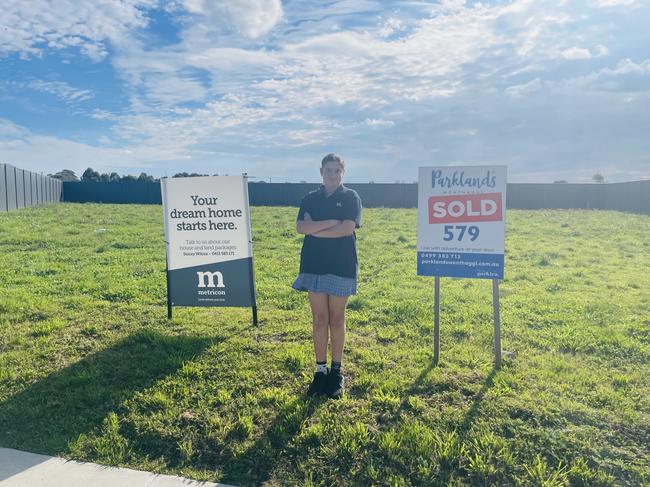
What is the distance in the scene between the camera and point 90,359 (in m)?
4.68

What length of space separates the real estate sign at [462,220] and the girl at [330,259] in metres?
0.91

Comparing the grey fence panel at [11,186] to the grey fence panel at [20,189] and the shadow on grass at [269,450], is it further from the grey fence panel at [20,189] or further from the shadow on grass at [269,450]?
the shadow on grass at [269,450]

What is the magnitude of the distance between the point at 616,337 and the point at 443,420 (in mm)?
2860

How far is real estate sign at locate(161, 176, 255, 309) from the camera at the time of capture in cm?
548

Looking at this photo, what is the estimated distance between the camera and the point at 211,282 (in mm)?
5613

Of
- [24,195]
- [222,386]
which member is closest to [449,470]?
[222,386]

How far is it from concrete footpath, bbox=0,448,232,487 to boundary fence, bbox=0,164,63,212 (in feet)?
80.1

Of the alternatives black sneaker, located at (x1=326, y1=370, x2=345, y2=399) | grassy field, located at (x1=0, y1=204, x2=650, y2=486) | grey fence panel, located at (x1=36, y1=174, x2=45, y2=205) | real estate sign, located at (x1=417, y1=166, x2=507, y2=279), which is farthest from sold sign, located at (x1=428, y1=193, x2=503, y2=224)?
grey fence panel, located at (x1=36, y1=174, x2=45, y2=205)

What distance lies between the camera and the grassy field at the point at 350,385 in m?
3.14

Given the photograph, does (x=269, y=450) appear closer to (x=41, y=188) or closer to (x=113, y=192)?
(x=41, y=188)

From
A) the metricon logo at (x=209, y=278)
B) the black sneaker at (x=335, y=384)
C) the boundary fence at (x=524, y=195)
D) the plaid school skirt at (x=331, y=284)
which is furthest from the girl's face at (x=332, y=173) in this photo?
the boundary fence at (x=524, y=195)

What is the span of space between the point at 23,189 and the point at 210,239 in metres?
26.8

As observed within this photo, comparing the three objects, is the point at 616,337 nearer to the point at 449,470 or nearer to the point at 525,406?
the point at 525,406

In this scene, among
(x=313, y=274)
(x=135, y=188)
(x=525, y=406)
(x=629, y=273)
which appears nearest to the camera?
(x=525, y=406)
